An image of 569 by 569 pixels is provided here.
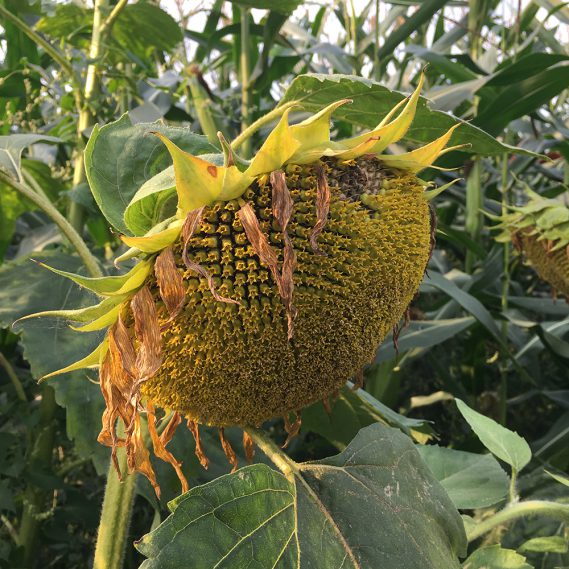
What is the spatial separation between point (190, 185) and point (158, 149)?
0.29 metres

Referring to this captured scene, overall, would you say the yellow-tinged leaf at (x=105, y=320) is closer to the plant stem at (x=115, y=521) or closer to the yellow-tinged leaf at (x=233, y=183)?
the yellow-tinged leaf at (x=233, y=183)

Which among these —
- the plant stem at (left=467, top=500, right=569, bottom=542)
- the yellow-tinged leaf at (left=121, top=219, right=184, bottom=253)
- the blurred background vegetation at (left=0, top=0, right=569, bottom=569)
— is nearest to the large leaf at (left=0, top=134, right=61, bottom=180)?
the blurred background vegetation at (left=0, top=0, right=569, bottom=569)

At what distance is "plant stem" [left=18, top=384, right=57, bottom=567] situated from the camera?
1.55 meters

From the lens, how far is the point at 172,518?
28.5 inches

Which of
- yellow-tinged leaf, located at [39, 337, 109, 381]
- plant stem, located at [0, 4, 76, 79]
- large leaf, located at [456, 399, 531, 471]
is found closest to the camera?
yellow-tinged leaf, located at [39, 337, 109, 381]

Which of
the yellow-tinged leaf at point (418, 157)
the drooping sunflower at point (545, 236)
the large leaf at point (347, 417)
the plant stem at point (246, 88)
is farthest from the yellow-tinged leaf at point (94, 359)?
the drooping sunflower at point (545, 236)

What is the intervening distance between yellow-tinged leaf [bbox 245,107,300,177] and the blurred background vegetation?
26 cm

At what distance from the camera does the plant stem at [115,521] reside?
931mm

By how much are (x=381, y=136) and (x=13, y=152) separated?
0.66m

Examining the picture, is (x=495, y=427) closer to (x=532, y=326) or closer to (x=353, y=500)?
(x=353, y=500)

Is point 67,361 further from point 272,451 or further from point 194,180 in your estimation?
point 194,180

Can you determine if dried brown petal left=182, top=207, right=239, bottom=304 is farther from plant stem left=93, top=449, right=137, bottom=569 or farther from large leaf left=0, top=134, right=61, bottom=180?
large leaf left=0, top=134, right=61, bottom=180

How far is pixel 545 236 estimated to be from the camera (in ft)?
6.27

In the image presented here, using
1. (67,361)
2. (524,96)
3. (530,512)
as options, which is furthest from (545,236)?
(67,361)
